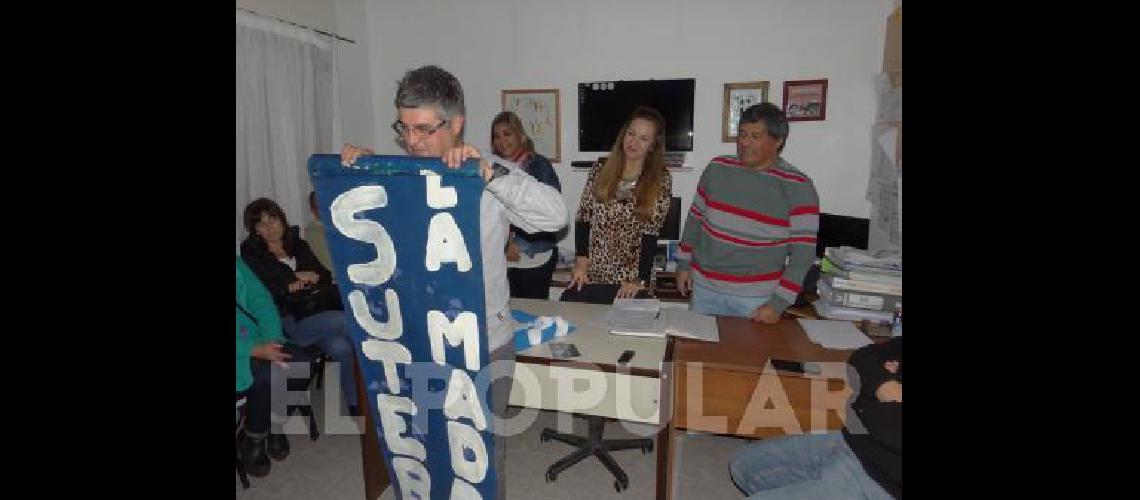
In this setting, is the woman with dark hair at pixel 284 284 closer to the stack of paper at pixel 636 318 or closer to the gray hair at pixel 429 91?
the stack of paper at pixel 636 318

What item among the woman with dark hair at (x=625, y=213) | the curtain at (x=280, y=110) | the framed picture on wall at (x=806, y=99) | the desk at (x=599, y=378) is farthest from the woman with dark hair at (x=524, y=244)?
the framed picture on wall at (x=806, y=99)

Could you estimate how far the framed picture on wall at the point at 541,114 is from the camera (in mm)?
4480

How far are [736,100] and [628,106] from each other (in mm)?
808

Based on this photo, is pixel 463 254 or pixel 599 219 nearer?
pixel 463 254

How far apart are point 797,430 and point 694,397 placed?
0.39 metres

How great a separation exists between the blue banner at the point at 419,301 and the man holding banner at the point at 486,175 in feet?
0.12

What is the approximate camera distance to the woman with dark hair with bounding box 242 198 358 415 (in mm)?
3062

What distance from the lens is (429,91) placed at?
4.57 feet

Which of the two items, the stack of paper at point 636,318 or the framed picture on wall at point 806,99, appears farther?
the framed picture on wall at point 806,99

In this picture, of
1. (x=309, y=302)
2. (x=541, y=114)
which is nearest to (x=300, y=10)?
(x=541, y=114)
